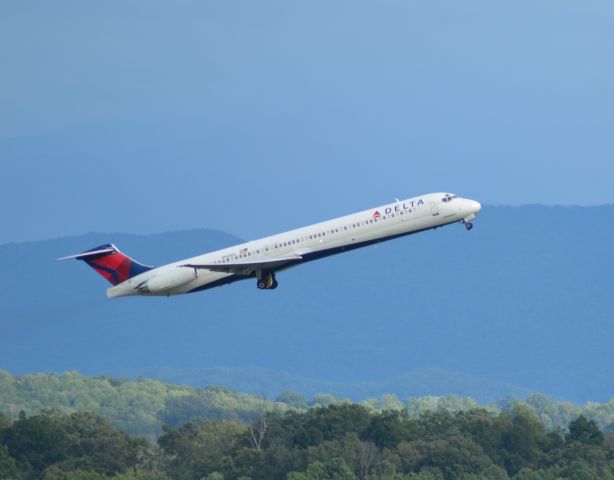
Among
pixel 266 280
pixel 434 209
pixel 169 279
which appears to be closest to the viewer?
pixel 434 209

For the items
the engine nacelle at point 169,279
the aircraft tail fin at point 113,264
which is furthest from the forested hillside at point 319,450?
the engine nacelle at point 169,279

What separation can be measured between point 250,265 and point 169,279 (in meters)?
6.94

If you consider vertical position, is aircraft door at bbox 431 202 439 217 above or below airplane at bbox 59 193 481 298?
above

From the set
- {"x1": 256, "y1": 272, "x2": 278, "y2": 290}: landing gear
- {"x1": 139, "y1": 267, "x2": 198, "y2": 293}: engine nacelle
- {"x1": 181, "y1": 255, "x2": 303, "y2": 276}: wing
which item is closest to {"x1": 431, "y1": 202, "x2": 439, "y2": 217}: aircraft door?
{"x1": 181, "y1": 255, "x2": 303, "y2": 276}: wing

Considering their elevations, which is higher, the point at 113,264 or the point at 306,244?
the point at 113,264

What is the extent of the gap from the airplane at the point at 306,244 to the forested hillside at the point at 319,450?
32.8 meters

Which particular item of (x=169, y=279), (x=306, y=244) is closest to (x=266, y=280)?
(x=306, y=244)

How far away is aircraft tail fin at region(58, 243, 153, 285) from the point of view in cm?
11206

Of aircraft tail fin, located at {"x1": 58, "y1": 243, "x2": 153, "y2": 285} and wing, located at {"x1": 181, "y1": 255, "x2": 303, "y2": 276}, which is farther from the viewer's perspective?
aircraft tail fin, located at {"x1": 58, "y1": 243, "x2": 153, "y2": 285}

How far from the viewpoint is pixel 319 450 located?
5960 inches

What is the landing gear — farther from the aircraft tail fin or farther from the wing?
the aircraft tail fin

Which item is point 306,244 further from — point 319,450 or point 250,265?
point 319,450

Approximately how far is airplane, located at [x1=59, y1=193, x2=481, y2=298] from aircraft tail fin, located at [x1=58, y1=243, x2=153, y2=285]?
111 centimetres

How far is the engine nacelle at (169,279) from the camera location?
10731 centimetres
